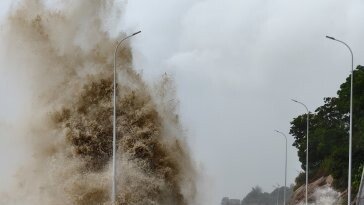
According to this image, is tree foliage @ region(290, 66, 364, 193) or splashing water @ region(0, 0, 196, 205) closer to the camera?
splashing water @ region(0, 0, 196, 205)

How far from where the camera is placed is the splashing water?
110 feet

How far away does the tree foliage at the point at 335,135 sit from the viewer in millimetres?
63312

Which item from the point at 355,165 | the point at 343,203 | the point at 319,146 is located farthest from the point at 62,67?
the point at 319,146

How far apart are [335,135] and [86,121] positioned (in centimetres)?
4557

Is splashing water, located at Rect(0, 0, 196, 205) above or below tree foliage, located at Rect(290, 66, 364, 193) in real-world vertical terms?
below

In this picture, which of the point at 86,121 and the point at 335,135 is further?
the point at 335,135

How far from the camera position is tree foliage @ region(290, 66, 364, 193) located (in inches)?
2493

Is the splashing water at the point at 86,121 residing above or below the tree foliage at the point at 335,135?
below

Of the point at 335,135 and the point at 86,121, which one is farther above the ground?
the point at 335,135

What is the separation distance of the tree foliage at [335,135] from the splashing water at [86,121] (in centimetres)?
2581

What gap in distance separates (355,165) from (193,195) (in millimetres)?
27993

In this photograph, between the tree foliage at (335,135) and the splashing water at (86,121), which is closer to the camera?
the splashing water at (86,121)

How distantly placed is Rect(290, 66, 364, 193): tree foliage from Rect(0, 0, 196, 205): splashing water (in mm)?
25808

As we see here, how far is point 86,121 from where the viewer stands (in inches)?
1337
